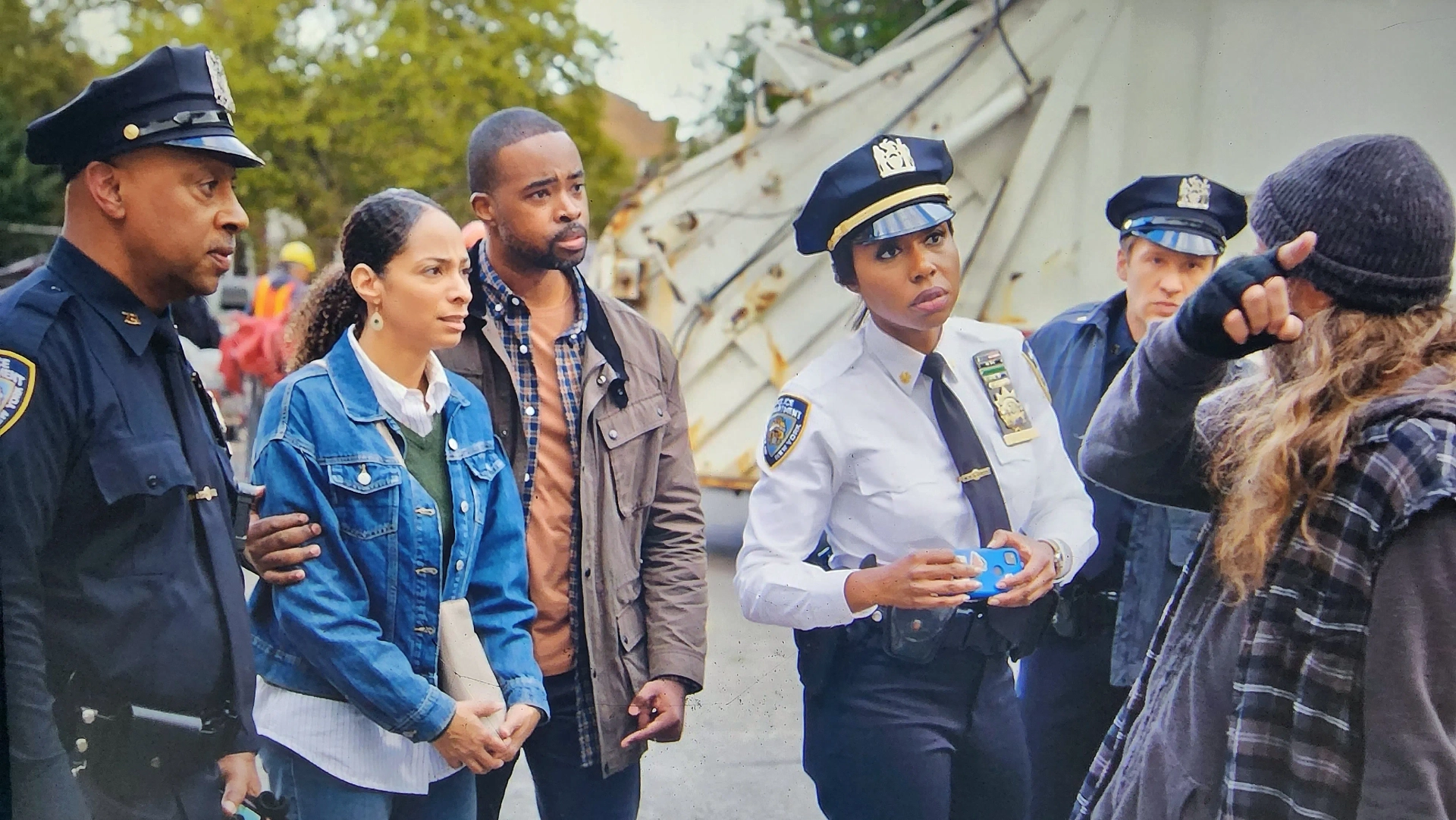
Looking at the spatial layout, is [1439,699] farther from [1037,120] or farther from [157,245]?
[1037,120]

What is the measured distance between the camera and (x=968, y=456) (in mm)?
2377

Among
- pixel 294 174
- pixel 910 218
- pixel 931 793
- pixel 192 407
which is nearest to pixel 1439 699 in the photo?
pixel 931 793

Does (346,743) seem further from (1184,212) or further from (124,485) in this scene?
(1184,212)

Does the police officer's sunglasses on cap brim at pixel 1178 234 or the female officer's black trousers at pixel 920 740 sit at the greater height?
the police officer's sunglasses on cap brim at pixel 1178 234

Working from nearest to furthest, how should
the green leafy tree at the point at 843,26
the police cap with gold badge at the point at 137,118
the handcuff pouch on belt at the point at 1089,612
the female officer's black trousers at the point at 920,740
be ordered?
the police cap with gold badge at the point at 137,118 → the female officer's black trousers at the point at 920,740 → the handcuff pouch on belt at the point at 1089,612 → the green leafy tree at the point at 843,26

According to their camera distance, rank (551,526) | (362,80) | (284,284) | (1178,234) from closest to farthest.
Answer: (551,526) → (1178,234) → (284,284) → (362,80)

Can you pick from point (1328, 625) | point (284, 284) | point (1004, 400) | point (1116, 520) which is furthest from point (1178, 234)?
point (284, 284)

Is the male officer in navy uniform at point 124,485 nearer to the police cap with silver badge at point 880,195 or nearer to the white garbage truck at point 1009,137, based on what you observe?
the police cap with silver badge at point 880,195

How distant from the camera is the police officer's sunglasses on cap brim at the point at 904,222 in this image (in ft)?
7.83

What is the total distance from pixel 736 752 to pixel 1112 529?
215 centimetres

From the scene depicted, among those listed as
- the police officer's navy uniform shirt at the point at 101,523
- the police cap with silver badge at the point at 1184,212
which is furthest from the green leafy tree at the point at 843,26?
the police officer's navy uniform shirt at the point at 101,523

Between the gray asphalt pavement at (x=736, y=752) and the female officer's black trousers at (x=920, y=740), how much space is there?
5.70 ft

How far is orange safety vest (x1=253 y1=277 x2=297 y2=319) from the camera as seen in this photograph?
7.97 metres

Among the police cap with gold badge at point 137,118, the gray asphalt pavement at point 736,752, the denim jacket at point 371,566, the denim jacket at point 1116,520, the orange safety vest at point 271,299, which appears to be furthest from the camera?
the orange safety vest at point 271,299
